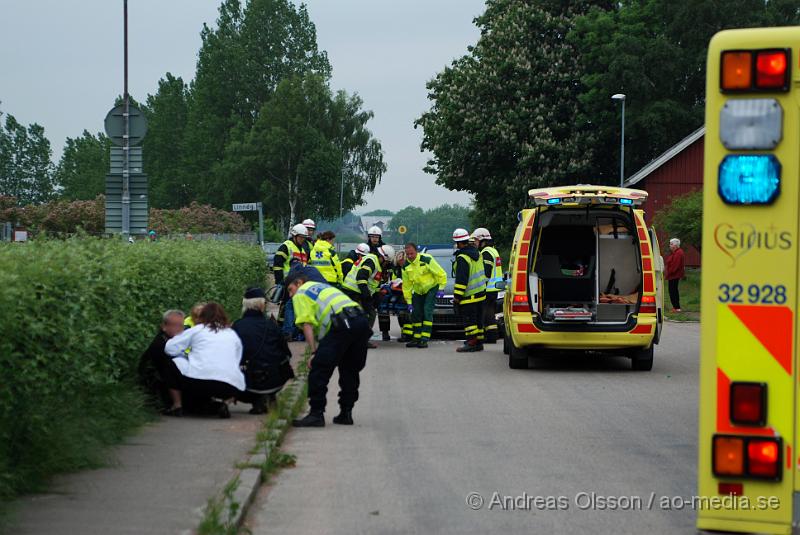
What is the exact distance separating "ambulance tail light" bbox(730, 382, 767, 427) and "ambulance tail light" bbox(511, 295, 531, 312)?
1011cm

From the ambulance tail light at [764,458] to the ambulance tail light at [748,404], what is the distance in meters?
0.09

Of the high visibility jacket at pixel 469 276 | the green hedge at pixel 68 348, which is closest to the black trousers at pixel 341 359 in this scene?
the green hedge at pixel 68 348

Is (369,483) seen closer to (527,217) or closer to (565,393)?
(565,393)

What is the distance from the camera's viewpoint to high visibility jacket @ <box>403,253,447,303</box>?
1991 centimetres

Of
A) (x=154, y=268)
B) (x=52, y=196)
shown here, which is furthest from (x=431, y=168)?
(x=52, y=196)

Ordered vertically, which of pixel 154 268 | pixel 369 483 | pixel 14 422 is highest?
pixel 154 268

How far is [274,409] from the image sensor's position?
466 inches

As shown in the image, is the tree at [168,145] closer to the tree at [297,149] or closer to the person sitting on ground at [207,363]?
the tree at [297,149]

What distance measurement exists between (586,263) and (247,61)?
6674 cm

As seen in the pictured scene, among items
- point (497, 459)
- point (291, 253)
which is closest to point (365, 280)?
point (291, 253)

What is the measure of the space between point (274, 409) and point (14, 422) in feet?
13.5

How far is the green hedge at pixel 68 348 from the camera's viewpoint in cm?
755

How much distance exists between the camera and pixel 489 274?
64.9 ft

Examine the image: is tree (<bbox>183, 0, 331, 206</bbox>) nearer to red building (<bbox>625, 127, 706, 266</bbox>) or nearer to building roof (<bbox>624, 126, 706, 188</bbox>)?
red building (<bbox>625, 127, 706, 266</bbox>)
